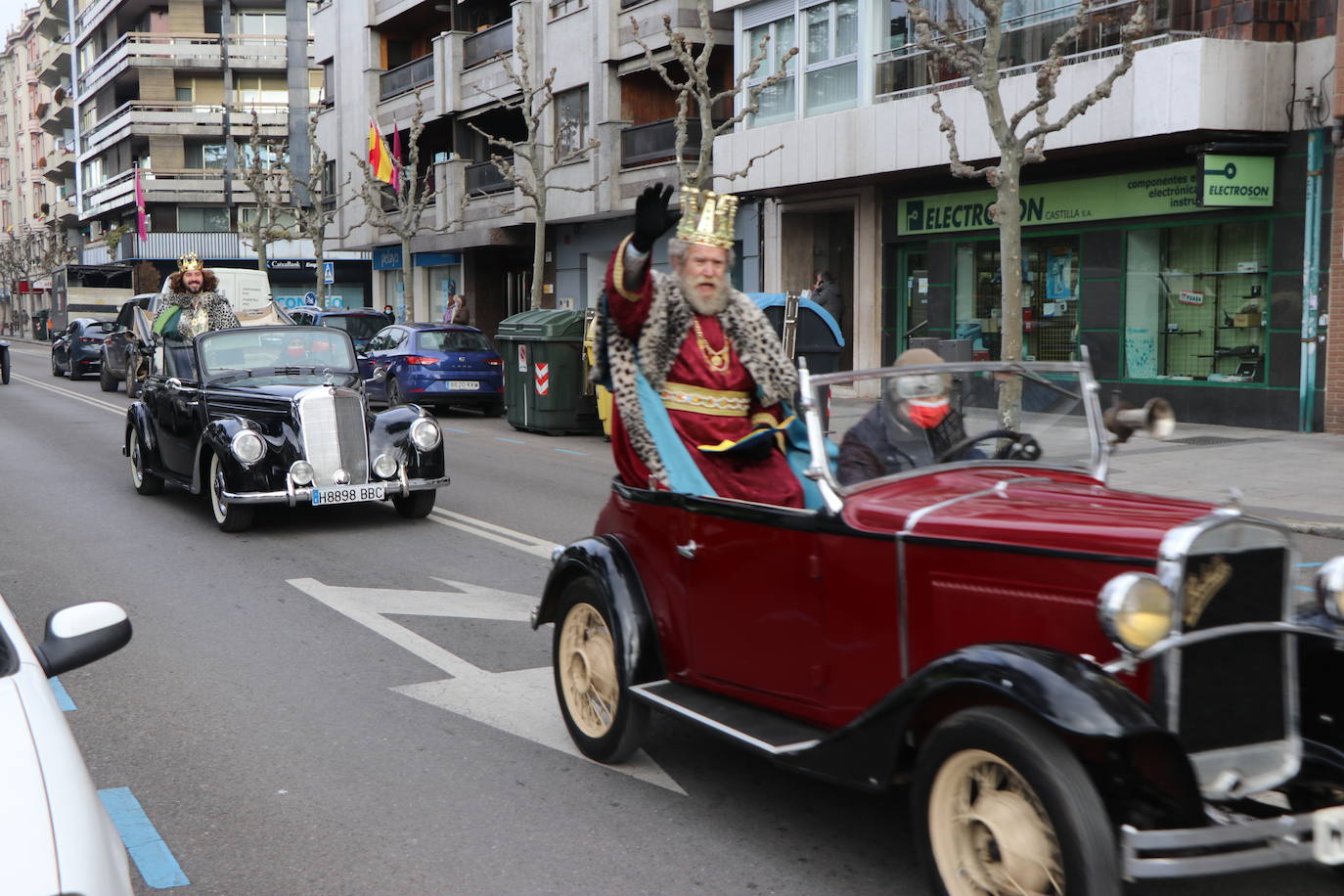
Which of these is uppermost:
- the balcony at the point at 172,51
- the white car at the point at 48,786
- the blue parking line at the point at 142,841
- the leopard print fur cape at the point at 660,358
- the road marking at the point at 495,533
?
the balcony at the point at 172,51

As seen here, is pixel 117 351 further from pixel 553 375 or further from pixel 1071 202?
pixel 1071 202

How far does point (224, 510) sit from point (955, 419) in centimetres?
739

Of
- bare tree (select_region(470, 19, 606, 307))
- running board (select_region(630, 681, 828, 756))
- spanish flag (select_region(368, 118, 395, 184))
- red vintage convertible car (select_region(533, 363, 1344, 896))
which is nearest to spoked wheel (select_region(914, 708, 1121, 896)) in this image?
red vintage convertible car (select_region(533, 363, 1344, 896))

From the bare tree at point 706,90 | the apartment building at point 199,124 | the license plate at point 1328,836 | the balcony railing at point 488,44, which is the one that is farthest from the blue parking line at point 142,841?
the apartment building at point 199,124

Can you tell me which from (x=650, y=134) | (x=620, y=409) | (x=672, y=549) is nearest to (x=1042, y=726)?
(x=672, y=549)

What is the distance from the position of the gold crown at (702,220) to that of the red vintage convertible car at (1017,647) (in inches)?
37.6

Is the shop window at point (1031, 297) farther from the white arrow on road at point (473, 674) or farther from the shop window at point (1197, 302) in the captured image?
the white arrow on road at point (473, 674)

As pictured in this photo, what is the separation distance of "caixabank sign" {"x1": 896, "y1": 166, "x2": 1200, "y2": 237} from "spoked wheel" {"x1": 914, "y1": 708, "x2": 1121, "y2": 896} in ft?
47.8

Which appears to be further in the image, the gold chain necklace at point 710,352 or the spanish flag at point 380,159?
the spanish flag at point 380,159

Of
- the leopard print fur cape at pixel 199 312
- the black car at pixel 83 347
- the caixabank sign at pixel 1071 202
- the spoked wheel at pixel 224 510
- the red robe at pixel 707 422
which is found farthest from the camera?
the black car at pixel 83 347

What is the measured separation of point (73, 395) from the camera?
2733 centimetres

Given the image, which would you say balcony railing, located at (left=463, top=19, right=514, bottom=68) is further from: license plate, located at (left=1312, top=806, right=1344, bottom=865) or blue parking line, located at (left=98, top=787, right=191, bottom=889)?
license plate, located at (left=1312, top=806, right=1344, bottom=865)

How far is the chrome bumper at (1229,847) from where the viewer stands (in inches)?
121

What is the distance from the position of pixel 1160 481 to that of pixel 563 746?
361 inches
